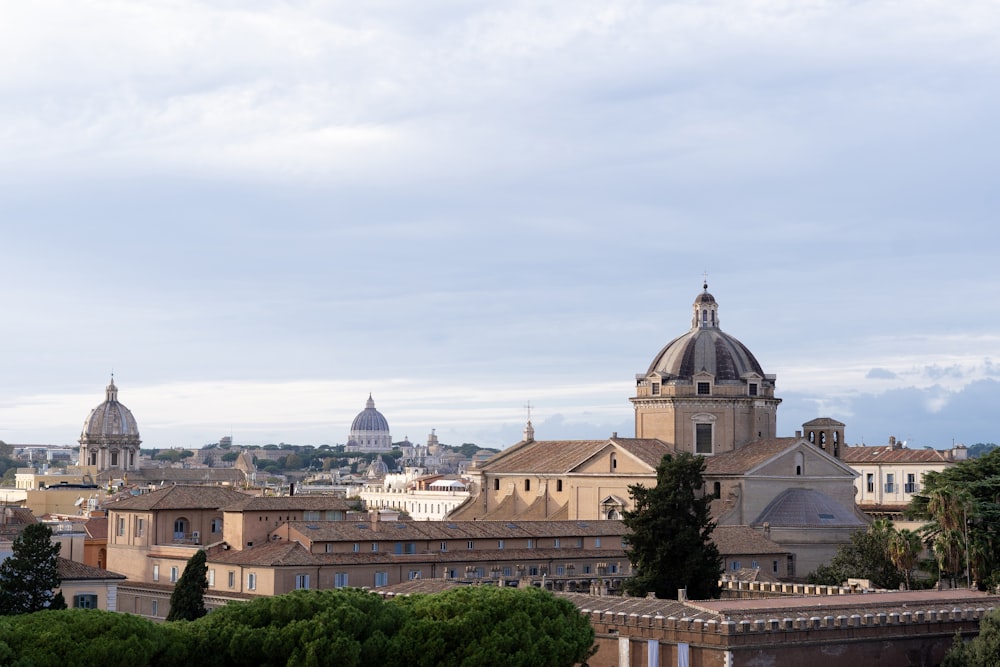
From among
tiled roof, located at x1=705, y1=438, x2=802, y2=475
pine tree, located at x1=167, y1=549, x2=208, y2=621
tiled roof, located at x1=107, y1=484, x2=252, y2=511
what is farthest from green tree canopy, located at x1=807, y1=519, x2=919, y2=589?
pine tree, located at x1=167, y1=549, x2=208, y2=621

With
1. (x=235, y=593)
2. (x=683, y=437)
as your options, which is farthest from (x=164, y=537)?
(x=683, y=437)

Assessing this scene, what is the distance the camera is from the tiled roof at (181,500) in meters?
73.8

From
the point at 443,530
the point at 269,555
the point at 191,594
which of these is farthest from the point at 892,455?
the point at 191,594

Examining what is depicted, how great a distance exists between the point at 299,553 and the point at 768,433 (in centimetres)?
3404

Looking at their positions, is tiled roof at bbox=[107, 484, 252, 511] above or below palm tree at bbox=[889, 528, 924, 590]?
above

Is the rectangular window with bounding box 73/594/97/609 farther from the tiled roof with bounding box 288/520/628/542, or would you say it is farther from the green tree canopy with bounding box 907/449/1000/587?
the green tree canopy with bounding box 907/449/1000/587

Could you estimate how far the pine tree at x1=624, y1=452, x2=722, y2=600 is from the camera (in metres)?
62.1

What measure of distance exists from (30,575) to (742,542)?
35524 mm

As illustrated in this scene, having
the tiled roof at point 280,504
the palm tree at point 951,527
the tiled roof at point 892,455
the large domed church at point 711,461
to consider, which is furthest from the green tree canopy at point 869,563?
the tiled roof at point 892,455

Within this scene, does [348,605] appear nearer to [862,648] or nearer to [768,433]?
[862,648]

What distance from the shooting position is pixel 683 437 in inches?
3546

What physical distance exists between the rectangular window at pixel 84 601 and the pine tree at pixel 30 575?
4.41 metres

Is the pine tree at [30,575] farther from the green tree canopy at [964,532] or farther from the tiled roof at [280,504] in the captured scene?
the green tree canopy at [964,532]

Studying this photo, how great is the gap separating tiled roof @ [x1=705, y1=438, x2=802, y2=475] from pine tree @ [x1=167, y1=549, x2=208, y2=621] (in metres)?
34.4
